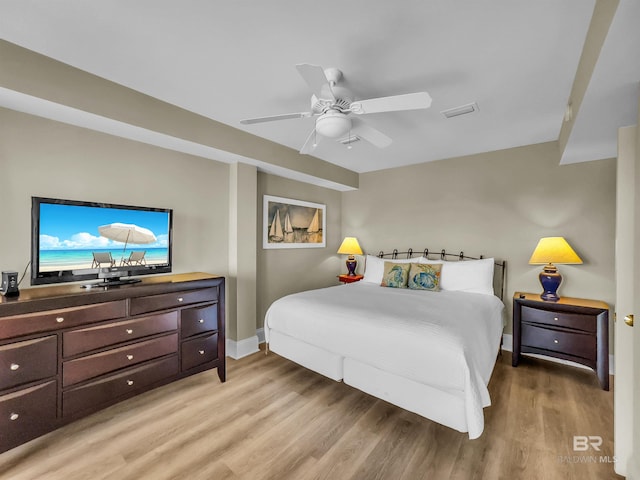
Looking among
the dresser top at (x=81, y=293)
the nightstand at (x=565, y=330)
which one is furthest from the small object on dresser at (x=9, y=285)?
the nightstand at (x=565, y=330)

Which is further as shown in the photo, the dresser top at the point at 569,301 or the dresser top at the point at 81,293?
the dresser top at the point at 569,301

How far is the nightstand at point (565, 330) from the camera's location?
2.72 m

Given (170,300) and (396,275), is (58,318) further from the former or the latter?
(396,275)

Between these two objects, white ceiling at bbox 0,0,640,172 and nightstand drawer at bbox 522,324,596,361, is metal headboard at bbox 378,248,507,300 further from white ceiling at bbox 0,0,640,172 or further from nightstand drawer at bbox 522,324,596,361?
white ceiling at bbox 0,0,640,172

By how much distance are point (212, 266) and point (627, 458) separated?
3.63 m

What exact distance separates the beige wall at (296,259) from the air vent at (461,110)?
7.78 ft

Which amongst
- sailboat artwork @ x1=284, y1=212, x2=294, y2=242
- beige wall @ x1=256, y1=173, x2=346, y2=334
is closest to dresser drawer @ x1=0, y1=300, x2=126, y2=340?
beige wall @ x1=256, y1=173, x2=346, y2=334

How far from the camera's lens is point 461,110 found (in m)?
2.62

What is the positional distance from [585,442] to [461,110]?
2.73 metres

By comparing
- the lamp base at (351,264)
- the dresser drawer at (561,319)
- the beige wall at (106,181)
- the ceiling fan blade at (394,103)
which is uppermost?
the ceiling fan blade at (394,103)

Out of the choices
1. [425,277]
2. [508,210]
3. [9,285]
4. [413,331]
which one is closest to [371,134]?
[413,331]

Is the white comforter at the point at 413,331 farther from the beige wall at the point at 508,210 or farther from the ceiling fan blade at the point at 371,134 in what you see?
the ceiling fan blade at the point at 371,134

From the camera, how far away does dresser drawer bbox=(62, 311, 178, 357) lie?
1968mm

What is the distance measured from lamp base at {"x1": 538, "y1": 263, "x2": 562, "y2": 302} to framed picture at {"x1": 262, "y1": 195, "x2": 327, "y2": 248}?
10.1 ft
